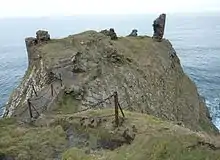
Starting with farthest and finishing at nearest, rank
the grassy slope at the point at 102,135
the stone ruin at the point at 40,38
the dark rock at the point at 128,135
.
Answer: the stone ruin at the point at 40,38
the dark rock at the point at 128,135
the grassy slope at the point at 102,135

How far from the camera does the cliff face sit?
125 ft

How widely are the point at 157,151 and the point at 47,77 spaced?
26.2 meters

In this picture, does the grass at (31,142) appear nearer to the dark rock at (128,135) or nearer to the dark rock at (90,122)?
the dark rock at (90,122)

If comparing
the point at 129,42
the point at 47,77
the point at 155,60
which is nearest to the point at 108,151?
the point at 47,77

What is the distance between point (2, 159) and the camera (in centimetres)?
1844

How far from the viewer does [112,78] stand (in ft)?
140

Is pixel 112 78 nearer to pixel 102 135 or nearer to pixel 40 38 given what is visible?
pixel 40 38

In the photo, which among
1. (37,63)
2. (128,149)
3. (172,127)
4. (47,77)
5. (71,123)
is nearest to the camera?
(128,149)

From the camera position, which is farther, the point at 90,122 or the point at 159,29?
the point at 159,29

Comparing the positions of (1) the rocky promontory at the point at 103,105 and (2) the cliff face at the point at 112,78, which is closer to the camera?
(1) the rocky promontory at the point at 103,105

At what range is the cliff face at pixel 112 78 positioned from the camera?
125 feet

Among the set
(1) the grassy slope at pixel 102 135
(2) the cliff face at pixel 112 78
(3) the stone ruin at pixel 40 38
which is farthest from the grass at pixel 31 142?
(3) the stone ruin at pixel 40 38

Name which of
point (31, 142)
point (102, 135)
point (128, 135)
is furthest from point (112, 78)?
point (31, 142)

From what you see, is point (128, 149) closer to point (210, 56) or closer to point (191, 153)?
point (191, 153)
